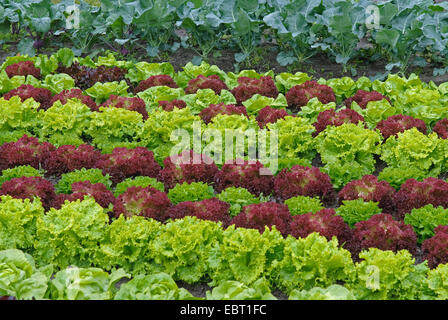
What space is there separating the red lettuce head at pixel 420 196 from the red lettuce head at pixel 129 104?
3468 millimetres

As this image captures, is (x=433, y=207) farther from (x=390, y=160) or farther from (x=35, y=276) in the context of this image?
(x=35, y=276)

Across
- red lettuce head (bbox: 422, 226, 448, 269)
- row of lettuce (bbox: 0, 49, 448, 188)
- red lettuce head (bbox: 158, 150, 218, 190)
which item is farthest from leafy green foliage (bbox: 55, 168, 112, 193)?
red lettuce head (bbox: 422, 226, 448, 269)

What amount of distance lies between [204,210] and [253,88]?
334 cm

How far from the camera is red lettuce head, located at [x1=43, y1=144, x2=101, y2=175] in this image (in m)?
7.50

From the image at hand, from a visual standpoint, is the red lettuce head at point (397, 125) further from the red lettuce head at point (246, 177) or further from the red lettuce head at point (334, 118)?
the red lettuce head at point (246, 177)

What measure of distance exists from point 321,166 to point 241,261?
2.55 meters

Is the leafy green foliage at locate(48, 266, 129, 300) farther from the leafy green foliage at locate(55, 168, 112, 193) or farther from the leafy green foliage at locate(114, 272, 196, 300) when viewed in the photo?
the leafy green foliage at locate(55, 168, 112, 193)

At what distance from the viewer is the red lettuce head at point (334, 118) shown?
8.06 meters

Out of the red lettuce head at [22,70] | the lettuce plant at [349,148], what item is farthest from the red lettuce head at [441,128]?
the red lettuce head at [22,70]

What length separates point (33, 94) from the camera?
913cm

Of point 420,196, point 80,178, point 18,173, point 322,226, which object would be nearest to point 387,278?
point 322,226

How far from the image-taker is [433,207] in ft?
21.3

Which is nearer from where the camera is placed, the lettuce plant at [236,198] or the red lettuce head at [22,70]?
the lettuce plant at [236,198]

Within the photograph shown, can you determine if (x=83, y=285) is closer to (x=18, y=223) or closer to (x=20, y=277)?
(x=20, y=277)
